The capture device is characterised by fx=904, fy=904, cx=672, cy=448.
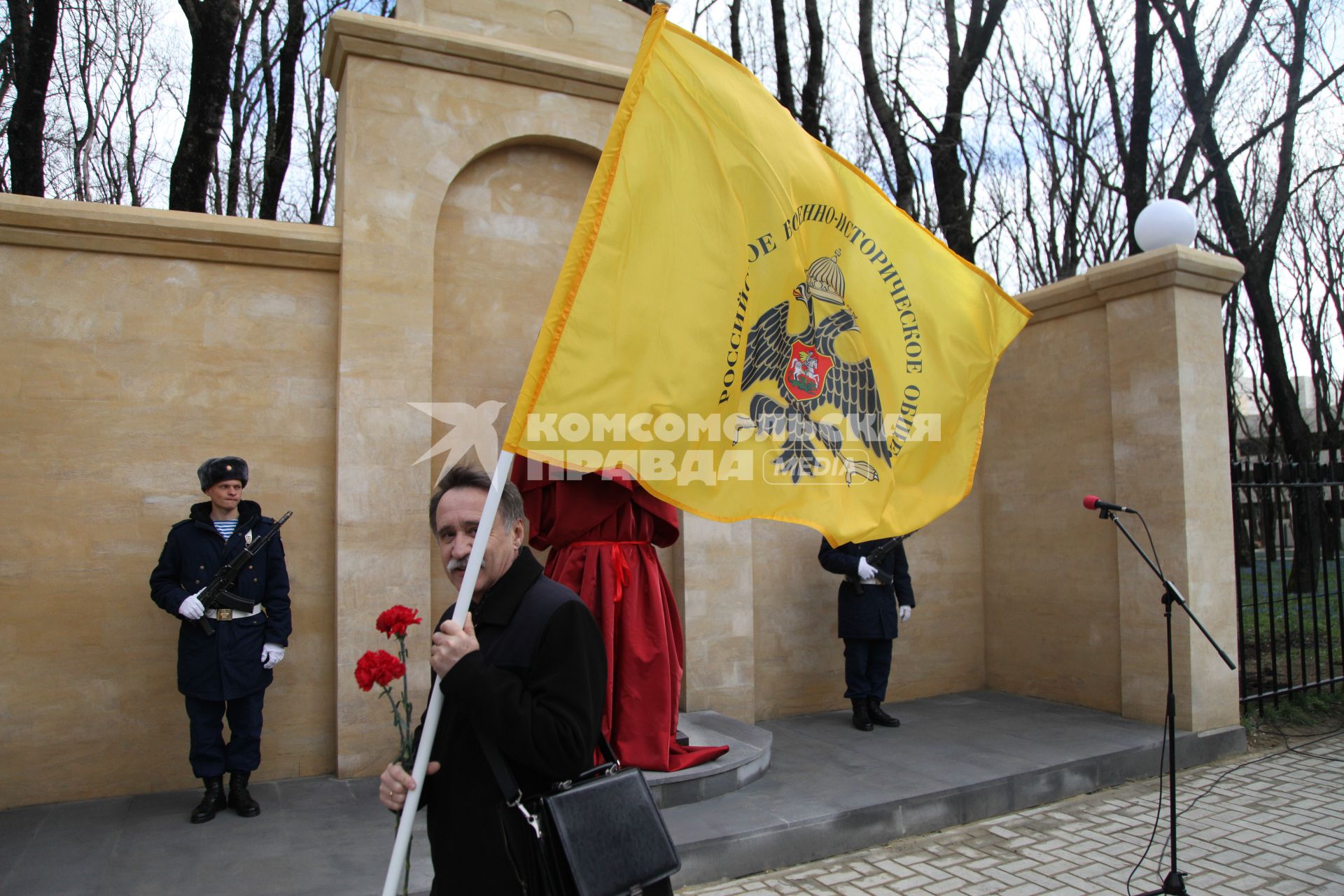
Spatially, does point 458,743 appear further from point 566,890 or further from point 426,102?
point 426,102

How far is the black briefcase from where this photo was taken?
185cm

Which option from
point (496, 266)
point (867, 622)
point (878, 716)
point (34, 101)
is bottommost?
point (878, 716)

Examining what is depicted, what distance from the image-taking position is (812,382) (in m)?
3.17

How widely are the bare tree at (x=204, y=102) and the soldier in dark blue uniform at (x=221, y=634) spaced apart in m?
4.90

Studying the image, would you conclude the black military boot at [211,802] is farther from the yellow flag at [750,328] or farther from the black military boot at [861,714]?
the black military boot at [861,714]

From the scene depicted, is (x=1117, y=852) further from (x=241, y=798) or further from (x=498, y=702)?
(x=241, y=798)

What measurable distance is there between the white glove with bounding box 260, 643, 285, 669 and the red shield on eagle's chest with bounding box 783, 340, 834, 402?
3.39m

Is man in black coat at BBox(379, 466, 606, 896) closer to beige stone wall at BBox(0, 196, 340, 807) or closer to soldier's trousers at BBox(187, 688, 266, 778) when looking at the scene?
soldier's trousers at BBox(187, 688, 266, 778)

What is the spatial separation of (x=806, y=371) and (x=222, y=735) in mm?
3807

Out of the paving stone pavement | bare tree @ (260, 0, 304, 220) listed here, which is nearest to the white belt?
the paving stone pavement

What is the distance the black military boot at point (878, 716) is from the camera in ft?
22.0

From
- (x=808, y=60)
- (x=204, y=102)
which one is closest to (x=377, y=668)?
(x=204, y=102)

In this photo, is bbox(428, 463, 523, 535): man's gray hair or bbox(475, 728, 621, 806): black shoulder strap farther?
bbox(428, 463, 523, 535): man's gray hair

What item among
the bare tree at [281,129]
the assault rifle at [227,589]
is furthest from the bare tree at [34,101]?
the assault rifle at [227,589]
